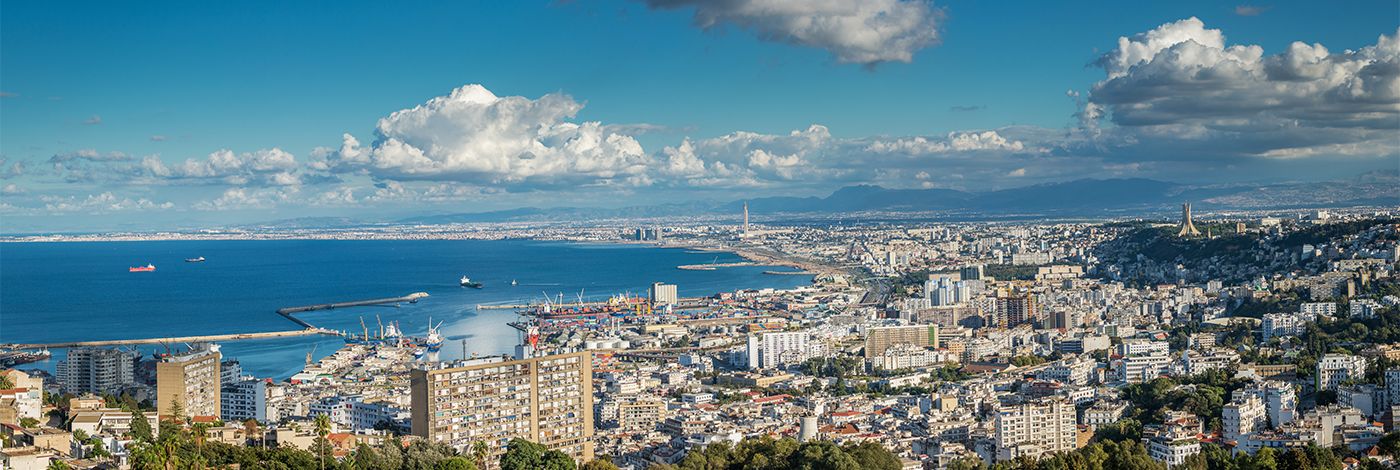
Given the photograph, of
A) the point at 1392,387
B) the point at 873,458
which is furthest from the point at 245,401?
the point at 1392,387

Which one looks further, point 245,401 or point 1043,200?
point 1043,200

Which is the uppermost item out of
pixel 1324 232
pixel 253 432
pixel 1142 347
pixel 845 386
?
pixel 1324 232

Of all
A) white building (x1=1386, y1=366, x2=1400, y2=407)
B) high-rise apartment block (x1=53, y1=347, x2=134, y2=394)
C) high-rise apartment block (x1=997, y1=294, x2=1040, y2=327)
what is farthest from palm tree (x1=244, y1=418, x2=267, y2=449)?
high-rise apartment block (x1=997, y1=294, x2=1040, y2=327)

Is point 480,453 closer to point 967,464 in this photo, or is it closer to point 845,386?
point 967,464

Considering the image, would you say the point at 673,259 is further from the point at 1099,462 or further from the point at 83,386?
the point at 1099,462

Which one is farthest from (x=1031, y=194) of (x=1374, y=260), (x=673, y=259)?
(x=1374, y=260)

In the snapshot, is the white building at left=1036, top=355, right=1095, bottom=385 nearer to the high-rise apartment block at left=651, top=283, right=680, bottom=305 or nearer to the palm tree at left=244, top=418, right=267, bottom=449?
the palm tree at left=244, top=418, right=267, bottom=449

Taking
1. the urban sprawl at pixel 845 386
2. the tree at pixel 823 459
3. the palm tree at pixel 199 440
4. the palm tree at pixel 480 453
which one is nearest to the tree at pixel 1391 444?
the urban sprawl at pixel 845 386
